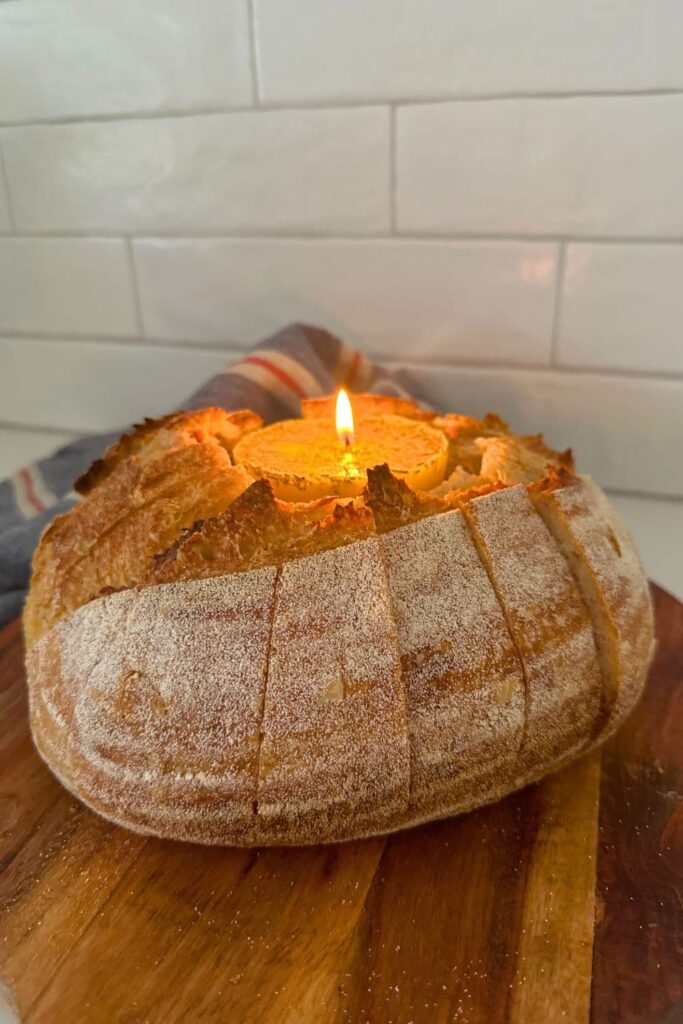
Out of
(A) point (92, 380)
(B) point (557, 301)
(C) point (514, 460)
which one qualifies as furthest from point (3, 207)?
(C) point (514, 460)

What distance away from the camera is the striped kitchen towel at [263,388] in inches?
37.0

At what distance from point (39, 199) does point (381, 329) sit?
55cm

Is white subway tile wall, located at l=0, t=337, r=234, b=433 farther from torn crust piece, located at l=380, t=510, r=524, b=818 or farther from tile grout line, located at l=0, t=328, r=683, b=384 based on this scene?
torn crust piece, located at l=380, t=510, r=524, b=818

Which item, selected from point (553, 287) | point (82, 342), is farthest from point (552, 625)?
point (82, 342)

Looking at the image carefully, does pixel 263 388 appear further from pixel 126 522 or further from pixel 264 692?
pixel 264 692

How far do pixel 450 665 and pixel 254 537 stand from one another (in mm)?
162

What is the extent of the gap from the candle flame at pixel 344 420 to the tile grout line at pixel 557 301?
43 cm

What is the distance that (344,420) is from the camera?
657 millimetres

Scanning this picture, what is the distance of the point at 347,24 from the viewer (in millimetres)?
913

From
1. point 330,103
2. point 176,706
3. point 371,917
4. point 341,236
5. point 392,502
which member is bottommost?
point 371,917

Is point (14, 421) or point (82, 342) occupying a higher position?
point (82, 342)

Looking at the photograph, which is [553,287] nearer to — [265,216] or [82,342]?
[265,216]

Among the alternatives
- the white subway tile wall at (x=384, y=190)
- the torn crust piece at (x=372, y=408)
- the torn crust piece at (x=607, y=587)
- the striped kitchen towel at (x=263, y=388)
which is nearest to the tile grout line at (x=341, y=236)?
the white subway tile wall at (x=384, y=190)

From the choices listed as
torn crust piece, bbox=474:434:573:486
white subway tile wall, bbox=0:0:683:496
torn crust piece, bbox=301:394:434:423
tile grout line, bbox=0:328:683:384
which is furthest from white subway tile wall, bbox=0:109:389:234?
torn crust piece, bbox=474:434:573:486
